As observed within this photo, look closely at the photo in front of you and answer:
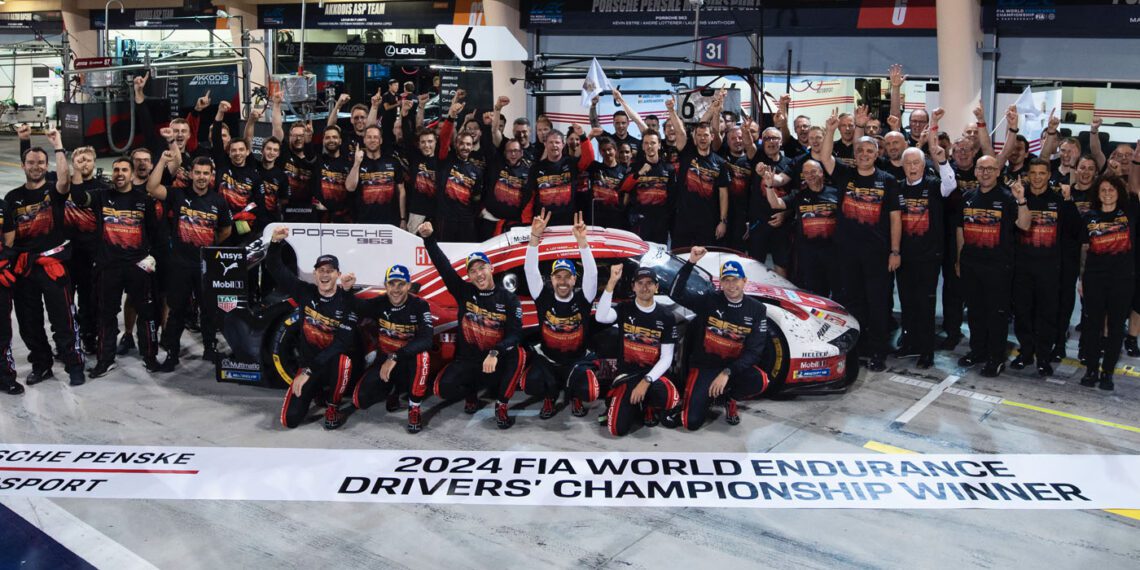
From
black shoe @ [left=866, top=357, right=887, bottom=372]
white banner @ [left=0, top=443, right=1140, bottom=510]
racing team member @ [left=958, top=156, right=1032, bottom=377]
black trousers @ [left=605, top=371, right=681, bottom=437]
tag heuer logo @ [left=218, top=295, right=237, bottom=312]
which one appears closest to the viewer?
white banner @ [left=0, top=443, right=1140, bottom=510]

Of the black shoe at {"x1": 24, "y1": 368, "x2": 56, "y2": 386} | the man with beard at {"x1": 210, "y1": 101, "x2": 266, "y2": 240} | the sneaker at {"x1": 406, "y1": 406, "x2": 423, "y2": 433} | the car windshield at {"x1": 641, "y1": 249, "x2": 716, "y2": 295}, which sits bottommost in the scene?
the sneaker at {"x1": 406, "y1": 406, "x2": 423, "y2": 433}

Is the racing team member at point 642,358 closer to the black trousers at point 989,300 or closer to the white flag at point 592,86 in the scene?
the black trousers at point 989,300

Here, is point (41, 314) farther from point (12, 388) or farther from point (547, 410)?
point (547, 410)

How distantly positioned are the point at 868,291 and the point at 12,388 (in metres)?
6.91

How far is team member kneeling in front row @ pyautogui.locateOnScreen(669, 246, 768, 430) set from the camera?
7391mm

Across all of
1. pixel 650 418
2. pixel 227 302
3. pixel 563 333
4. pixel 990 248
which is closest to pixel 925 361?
pixel 990 248

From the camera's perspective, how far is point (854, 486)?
650cm

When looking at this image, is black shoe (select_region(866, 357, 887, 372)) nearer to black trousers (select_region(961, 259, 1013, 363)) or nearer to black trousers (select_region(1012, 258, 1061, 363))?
black trousers (select_region(961, 259, 1013, 363))

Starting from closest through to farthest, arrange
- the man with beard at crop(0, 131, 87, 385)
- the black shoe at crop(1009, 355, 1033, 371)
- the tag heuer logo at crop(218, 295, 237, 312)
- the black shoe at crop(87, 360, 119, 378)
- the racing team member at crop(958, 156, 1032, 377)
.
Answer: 1. the man with beard at crop(0, 131, 87, 385)
2. the tag heuer logo at crop(218, 295, 237, 312)
3. the racing team member at crop(958, 156, 1032, 377)
4. the black shoe at crop(87, 360, 119, 378)
5. the black shoe at crop(1009, 355, 1033, 371)

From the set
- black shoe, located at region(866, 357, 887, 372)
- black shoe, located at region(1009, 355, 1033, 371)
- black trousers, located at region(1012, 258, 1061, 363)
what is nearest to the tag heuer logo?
black shoe, located at region(866, 357, 887, 372)

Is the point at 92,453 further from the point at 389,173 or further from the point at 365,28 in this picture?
the point at 365,28

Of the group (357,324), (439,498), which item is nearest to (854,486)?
(439,498)

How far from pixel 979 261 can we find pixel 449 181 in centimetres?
458

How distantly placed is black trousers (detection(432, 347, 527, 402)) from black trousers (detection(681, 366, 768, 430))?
1.22 meters
